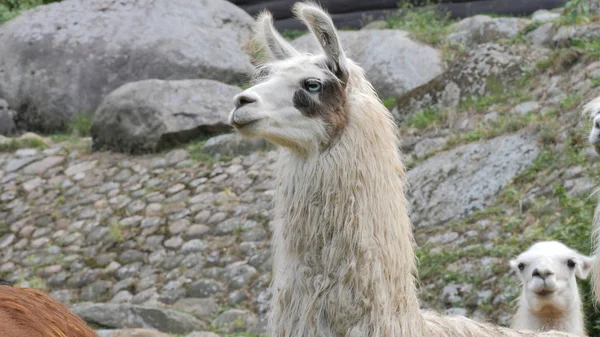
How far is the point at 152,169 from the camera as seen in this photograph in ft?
36.9

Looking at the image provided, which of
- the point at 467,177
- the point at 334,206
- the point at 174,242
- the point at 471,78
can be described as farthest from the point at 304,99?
the point at 471,78

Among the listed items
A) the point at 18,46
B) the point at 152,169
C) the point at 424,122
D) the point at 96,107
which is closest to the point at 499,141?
the point at 424,122

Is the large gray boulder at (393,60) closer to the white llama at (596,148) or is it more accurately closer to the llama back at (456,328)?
the white llama at (596,148)

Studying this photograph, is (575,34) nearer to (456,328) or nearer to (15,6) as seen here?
(456,328)

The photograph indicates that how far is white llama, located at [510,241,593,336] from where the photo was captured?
6047 millimetres

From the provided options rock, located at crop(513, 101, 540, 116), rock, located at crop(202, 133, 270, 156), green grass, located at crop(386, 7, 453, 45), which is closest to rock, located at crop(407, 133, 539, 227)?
rock, located at crop(513, 101, 540, 116)

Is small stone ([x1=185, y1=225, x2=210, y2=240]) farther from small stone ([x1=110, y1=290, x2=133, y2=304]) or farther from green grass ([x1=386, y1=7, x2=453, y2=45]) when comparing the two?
green grass ([x1=386, y1=7, x2=453, y2=45])

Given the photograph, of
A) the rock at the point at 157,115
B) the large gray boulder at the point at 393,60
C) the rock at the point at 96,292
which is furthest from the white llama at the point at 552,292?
the rock at the point at 157,115

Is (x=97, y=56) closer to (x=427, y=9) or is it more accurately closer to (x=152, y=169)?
(x=152, y=169)

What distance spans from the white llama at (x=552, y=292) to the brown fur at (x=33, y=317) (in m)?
3.28

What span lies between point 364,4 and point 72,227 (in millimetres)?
6986

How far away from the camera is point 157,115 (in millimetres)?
11688

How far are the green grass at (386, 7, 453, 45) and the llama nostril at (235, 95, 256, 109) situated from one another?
9135 mm

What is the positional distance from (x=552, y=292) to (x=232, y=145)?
18.7ft
